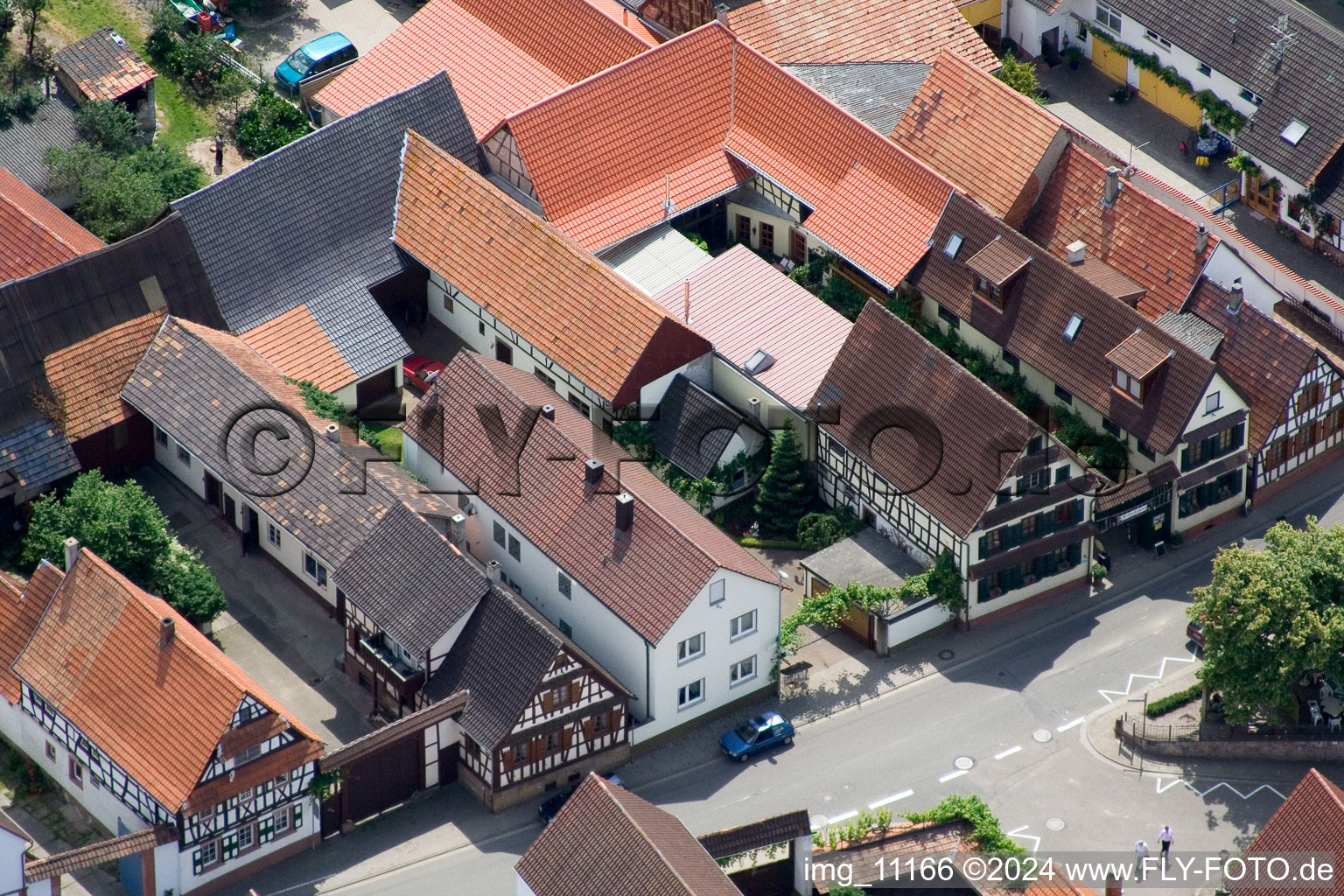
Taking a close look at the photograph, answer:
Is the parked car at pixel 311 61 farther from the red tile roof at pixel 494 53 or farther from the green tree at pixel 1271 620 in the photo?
the green tree at pixel 1271 620

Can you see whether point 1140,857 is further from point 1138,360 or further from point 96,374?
point 96,374

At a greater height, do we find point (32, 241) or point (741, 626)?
point (32, 241)

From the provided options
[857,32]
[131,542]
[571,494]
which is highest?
[857,32]

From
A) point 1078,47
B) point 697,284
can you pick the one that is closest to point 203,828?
point 697,284

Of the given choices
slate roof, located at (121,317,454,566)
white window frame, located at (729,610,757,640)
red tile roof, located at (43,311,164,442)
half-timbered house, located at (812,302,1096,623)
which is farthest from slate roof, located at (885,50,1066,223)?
red tile roof, located at (43,311,164,442)

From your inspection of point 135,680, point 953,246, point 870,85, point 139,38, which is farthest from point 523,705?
point 139,38

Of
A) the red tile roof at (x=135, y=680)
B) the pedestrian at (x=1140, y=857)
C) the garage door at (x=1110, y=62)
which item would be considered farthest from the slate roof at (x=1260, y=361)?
the red tile roof at (x=135, y=680)
